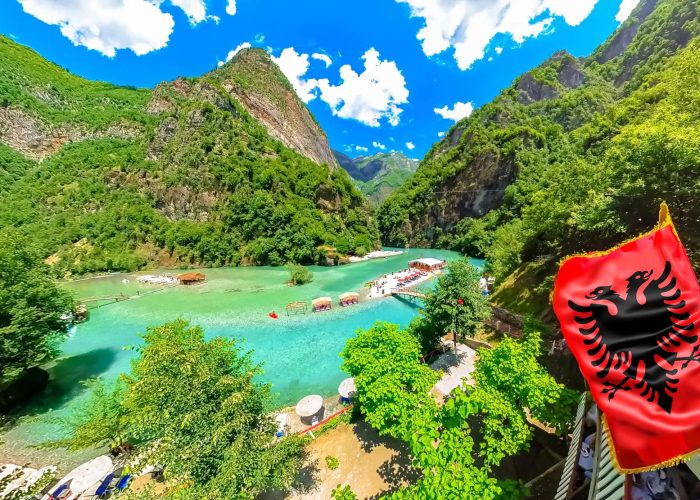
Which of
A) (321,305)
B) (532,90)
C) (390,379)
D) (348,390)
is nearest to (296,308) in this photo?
(321,305)

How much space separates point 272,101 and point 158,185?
61.5 m

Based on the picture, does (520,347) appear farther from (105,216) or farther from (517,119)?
(517,119)

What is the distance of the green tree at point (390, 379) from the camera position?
956 cm

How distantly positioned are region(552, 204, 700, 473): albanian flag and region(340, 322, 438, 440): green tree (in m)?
6.17

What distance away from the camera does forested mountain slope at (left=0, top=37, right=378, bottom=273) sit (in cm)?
6066

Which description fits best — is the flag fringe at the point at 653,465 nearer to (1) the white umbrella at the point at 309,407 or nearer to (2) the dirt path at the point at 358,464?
(2) the dirt path at the point at 358,464

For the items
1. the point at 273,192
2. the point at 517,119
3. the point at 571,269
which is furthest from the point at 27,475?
the point at 517,119

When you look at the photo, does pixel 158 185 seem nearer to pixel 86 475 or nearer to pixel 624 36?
pixel 86 475

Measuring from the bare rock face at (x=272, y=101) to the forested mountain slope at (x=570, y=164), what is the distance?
46587 mm

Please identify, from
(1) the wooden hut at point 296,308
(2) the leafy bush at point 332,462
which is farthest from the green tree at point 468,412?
(1) the wooden hut at point 296,308

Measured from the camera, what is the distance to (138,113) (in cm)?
9731

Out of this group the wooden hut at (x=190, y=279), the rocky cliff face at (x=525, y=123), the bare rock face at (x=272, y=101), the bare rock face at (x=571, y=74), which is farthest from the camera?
the bare rock face at (x=272, y=101)

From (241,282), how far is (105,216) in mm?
46415

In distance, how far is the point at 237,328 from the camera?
25.8 m
